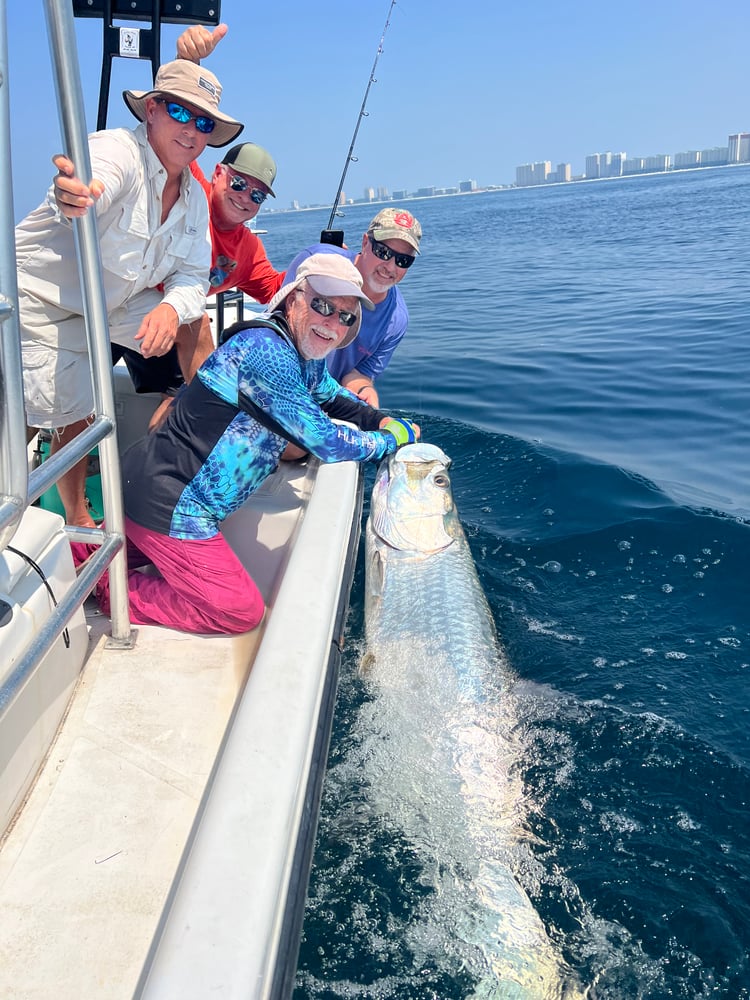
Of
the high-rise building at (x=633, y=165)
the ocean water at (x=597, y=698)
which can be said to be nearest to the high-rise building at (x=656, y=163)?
the high-rise building at (x=633, y=165)

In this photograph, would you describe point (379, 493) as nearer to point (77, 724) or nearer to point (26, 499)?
point (77, 724)

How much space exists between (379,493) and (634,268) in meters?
15.4

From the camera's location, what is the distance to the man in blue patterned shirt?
271cm

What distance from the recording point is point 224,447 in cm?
282

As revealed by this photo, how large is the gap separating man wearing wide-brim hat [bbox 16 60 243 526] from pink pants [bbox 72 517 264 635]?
1.80ft

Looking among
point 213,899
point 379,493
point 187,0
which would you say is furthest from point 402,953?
point 187,0

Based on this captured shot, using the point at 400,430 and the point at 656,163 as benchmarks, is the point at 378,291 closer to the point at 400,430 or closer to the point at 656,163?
the point at 400,430

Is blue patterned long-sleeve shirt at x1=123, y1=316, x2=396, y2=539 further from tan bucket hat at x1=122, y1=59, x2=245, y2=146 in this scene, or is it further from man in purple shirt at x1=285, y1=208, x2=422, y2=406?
man in purple shirt at x1=285, y1=208, x2=422, y2=406

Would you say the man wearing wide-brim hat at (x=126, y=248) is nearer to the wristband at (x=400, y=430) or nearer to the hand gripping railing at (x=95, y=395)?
the hand gripping railing at (x=95, y=395)

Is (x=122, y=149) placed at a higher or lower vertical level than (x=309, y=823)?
higher

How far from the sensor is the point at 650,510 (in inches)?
203

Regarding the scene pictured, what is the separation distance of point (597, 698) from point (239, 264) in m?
3.33

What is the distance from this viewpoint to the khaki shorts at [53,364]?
2762 millimetres

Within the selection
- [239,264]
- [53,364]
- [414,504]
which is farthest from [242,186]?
[414,504]
